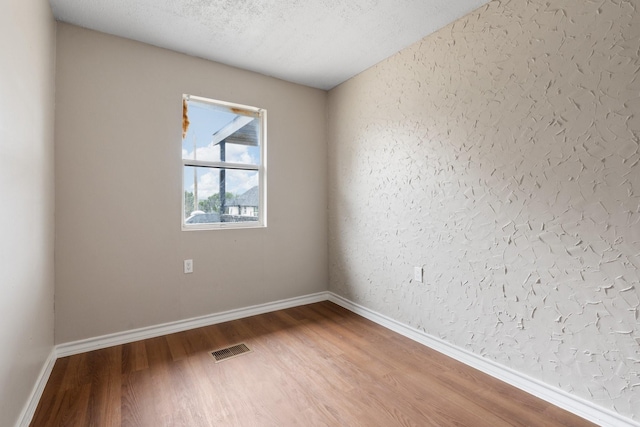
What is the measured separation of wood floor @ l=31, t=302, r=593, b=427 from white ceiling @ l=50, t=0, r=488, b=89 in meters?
2.45

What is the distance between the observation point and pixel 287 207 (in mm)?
3270

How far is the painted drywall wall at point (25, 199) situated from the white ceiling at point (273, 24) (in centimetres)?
42

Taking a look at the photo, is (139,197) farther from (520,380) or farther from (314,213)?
(520,380)

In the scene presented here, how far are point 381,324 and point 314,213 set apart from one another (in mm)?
1380

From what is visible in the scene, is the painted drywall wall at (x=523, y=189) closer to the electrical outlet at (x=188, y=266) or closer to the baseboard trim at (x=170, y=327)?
the baseboard trim at (x=170, y=327)

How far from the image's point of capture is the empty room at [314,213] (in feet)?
5.07

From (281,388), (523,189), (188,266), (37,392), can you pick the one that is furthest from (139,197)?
(523,189)

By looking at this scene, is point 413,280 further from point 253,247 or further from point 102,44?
point 102,44

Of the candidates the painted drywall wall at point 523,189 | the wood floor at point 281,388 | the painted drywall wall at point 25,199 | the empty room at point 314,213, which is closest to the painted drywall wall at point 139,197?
the empty room at point 314,213

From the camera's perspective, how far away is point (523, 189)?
1.85 meters

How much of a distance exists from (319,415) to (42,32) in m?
2.78

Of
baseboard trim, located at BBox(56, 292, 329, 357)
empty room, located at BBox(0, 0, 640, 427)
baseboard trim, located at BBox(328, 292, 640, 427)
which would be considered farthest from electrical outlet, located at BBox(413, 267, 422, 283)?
baseboard trim, located at BBox(56, 292, 329, 357)

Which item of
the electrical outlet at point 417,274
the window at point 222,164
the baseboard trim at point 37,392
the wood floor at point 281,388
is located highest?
the window at point 222,164

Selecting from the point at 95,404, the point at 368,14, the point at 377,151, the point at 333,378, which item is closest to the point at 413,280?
the point at 333,378
